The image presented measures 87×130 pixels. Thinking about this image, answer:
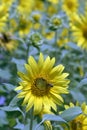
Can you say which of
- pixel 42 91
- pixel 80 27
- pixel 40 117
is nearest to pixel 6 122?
pixel 40 117

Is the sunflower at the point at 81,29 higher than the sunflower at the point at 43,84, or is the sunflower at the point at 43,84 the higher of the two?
the sunflower at the point at 81,29

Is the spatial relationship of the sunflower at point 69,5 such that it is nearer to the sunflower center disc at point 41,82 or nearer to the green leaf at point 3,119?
the green leaf at point 3,119

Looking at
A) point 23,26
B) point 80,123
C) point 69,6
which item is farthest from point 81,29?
point 80,123

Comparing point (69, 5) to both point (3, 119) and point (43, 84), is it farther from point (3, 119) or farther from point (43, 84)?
point (43, 84)

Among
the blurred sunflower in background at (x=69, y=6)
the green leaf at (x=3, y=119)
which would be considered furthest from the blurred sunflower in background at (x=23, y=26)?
the green leaf at (x=3, y=119)

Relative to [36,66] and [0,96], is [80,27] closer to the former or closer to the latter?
[0,96]

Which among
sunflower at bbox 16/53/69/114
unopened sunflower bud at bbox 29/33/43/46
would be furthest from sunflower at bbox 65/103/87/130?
unopened sunflower bud at bbox 29/33/43/46

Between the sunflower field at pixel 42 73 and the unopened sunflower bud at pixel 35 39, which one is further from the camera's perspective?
the unopened sunflower bud at pixel 35 39

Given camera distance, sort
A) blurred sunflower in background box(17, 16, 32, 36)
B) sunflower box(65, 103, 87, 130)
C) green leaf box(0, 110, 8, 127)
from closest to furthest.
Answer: sunflower box(65, 103, 87, 130)
green leaf box(0, 110, 8, 127)
blurred sunflower in background box(17, 16, 32, 36)

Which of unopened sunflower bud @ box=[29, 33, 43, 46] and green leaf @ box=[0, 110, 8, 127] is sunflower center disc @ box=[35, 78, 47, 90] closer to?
green leaf @ box=[0, 110, 8, 127]
